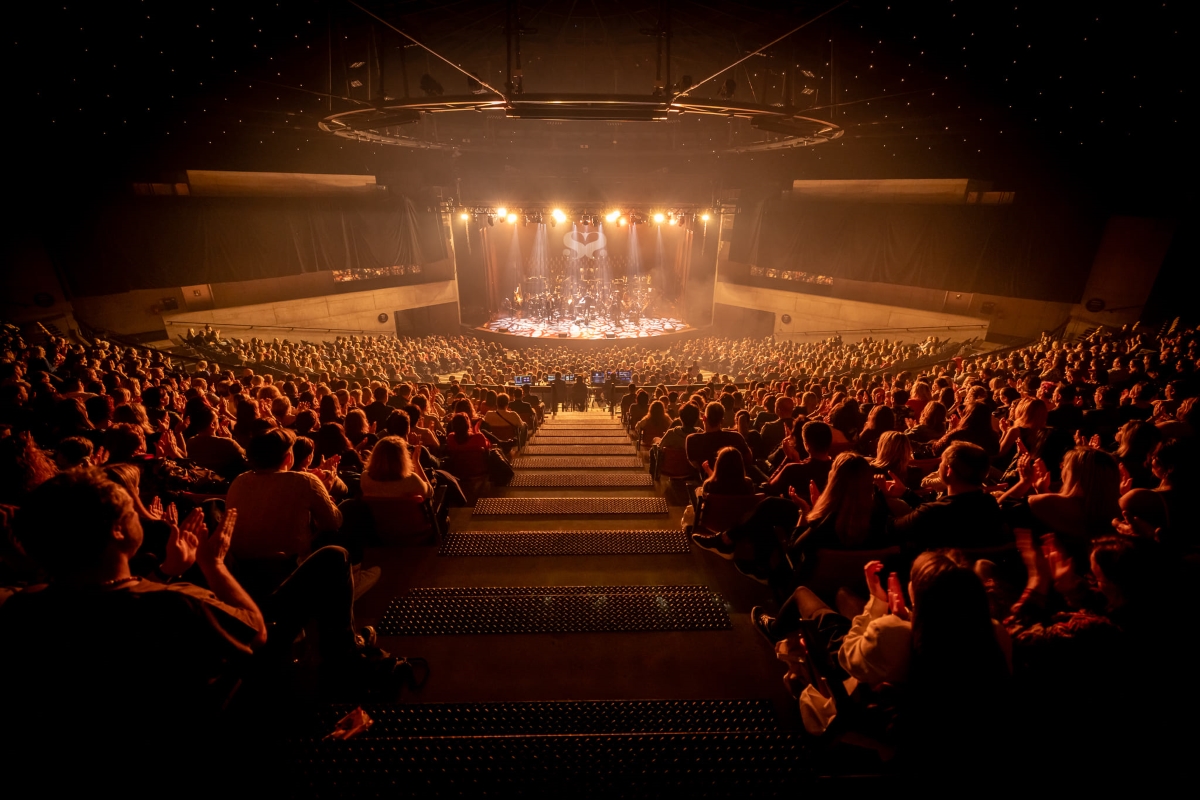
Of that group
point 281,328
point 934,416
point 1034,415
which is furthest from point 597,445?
point 281,328

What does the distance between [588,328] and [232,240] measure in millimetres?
14103

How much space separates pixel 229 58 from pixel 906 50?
41.7 ft

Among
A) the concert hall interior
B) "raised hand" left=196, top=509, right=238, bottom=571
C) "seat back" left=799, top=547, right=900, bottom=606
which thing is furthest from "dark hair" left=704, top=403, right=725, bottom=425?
"raised hand" left=196, top=509, right=238, bottom=571

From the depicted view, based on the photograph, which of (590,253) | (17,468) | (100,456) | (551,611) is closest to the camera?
(17,468)

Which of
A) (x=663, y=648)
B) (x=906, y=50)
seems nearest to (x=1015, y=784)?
(x=663, y=648)

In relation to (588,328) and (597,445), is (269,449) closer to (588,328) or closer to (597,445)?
(597,445)

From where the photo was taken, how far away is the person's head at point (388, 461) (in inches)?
133

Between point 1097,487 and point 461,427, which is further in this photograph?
point 461,427

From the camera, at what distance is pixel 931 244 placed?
55.8 ft

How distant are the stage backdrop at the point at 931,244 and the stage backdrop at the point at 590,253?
255 inches

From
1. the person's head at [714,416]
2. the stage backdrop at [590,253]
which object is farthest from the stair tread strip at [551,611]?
the stage backdrop at [590,253]

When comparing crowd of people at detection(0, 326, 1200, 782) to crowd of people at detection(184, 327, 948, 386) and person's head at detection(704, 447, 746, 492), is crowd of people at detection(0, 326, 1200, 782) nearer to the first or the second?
person's head at detection(704, 447, 746, 492)

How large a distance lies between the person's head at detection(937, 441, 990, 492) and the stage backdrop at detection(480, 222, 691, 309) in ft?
84.7

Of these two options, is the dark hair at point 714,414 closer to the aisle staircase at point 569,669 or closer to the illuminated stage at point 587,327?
the aisle staircase at point 569,669
